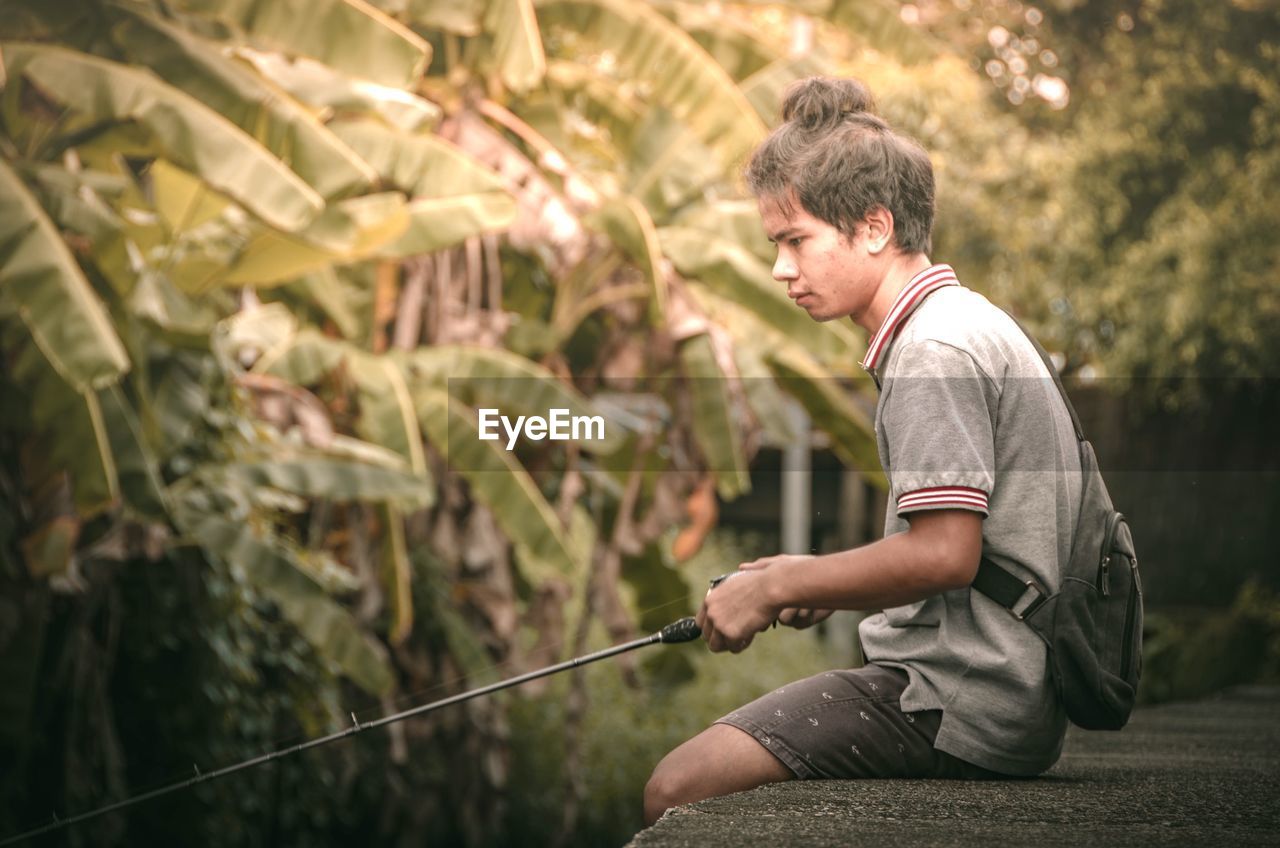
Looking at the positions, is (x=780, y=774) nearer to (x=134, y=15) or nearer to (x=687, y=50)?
(x=134, y=15)

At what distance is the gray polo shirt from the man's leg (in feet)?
0.81

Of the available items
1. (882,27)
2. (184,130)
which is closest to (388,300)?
(184,130)

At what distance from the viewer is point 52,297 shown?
4.58 m

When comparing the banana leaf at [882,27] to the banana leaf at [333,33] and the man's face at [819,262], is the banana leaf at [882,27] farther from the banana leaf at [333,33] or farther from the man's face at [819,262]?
the man's face at [819,262]

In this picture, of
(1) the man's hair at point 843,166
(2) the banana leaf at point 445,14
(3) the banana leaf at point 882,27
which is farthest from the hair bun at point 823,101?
(3) the banana leaf at point 882,27

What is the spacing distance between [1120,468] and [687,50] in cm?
393

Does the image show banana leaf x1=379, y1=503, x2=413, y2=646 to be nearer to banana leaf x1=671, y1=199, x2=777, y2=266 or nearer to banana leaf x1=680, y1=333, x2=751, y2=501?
banana leaf x1=680, y1=333, x2=751, y2=501

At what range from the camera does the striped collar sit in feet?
7.81

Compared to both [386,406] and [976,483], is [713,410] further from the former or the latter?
[976,483]

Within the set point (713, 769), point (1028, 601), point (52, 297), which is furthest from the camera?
point (52, 297)

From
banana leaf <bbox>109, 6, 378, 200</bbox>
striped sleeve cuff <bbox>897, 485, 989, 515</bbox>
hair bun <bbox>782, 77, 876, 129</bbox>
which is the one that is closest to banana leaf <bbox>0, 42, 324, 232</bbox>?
banana leaf <bbox>109, 6, 378, 200</bbox>

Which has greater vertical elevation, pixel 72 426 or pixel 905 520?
pixel 905 520

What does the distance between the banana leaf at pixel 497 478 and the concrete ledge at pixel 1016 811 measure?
12.7ft

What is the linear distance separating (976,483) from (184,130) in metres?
3.62
